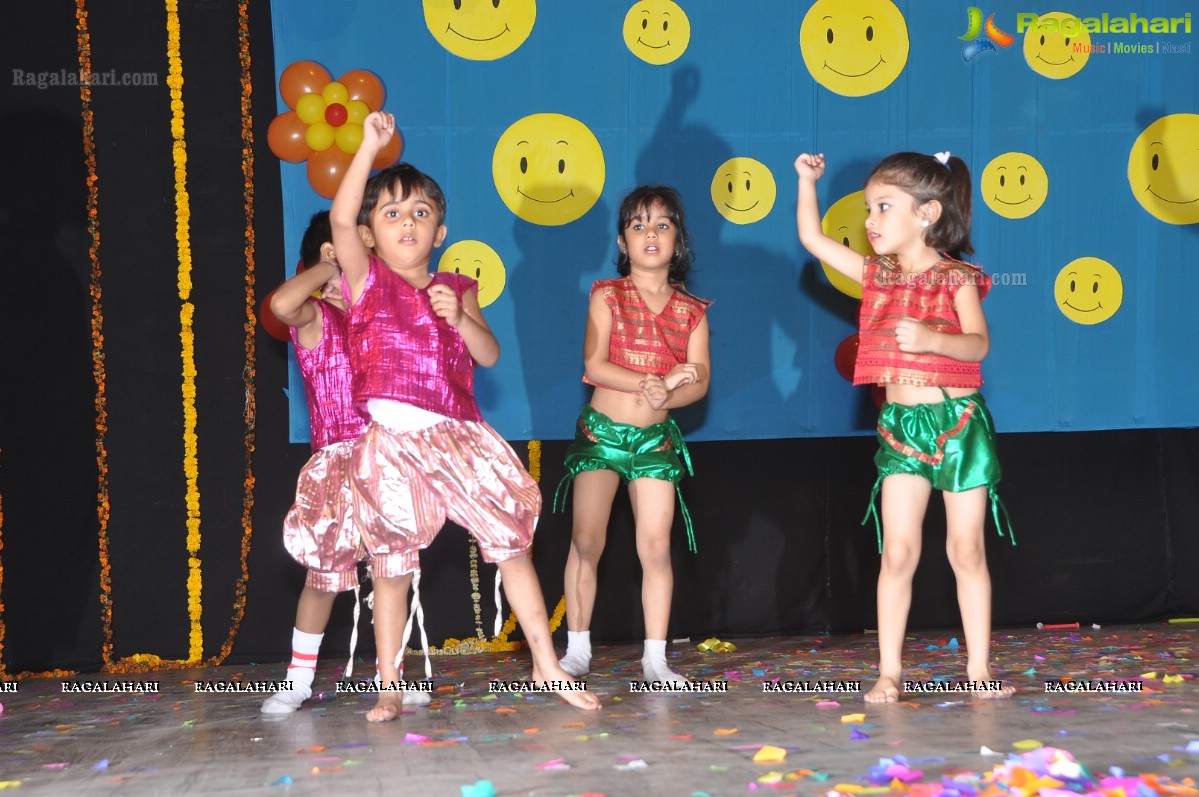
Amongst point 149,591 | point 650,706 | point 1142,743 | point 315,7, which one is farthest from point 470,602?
point 1142,743

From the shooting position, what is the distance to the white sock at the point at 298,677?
121 inches

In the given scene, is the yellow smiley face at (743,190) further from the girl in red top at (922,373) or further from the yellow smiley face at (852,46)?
the girl in red top at (922,373)

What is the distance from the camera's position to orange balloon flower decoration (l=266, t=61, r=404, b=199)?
3.79 meters

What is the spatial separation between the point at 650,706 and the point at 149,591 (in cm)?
192

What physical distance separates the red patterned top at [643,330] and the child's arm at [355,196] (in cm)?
92

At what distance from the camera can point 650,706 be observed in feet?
9.78

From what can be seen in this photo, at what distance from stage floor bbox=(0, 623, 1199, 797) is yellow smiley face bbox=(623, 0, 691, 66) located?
209 cm

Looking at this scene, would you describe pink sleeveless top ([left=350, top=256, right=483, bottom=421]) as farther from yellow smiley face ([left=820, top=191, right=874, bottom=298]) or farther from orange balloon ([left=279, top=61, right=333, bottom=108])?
yellow smiley face ([left=820, top=191, right=874, bottom=298])

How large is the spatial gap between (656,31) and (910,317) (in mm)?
1615

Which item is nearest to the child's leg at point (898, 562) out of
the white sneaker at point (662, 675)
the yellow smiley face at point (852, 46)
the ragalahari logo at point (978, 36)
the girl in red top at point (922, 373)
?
the girl in red top at point (922, 373)

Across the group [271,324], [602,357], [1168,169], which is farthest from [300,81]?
[1168,169]

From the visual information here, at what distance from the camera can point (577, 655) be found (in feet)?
→ 11.8

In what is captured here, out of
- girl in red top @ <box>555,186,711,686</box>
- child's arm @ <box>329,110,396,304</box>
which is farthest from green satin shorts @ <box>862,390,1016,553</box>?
child's arm @ <box>329,110,396,304</box>

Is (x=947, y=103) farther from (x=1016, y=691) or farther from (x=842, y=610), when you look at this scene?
(x=1016, y=691)
